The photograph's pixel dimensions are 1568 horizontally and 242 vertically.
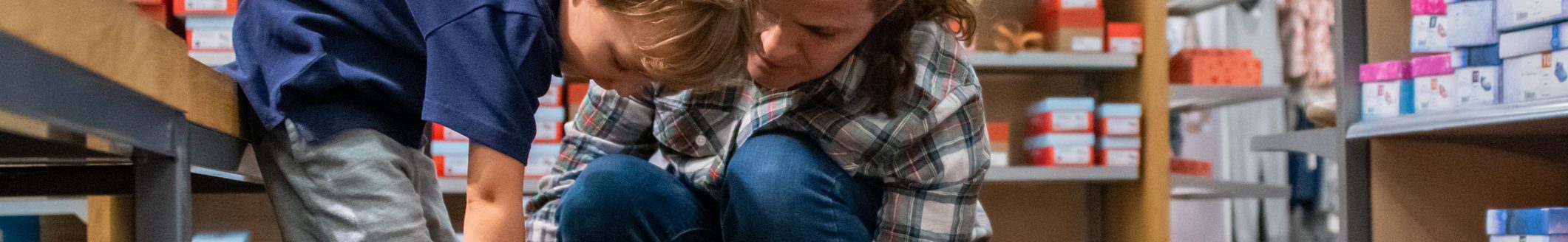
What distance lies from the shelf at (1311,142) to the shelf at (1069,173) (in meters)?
0.54

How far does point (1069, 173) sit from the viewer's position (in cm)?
221

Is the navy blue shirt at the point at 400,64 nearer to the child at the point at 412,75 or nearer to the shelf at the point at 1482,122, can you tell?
the child at the point at 412,75

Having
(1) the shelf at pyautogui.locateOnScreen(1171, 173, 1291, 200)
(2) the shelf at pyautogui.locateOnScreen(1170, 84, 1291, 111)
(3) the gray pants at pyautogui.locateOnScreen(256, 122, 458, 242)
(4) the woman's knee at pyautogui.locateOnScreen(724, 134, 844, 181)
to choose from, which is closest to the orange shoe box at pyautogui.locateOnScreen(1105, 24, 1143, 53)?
(2) the shelf at pyautogui.locateOnScreen(1170, 84, 1291, 111)

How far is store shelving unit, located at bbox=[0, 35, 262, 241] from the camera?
460mm

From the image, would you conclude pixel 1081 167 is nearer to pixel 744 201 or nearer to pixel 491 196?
pixel 744 201

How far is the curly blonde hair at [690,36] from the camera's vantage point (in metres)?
0.78

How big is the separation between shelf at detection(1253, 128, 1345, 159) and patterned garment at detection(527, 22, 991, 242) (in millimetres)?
611

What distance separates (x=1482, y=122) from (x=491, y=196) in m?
1.05

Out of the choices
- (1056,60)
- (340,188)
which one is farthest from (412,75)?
(1056,60)

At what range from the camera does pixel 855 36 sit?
96 centimetres

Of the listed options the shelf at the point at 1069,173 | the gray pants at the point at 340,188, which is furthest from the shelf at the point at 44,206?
the shelf at the point at 1069,173

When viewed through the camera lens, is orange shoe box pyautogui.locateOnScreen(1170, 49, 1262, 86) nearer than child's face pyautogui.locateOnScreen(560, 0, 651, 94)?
No

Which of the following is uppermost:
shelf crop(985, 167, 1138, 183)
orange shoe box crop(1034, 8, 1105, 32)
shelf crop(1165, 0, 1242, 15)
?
shelf crop(1165, 0, 1242, 15)

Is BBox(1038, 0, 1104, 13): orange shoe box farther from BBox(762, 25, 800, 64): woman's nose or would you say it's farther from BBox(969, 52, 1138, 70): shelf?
BBox(762, 25, 800, 64): woman's nose
